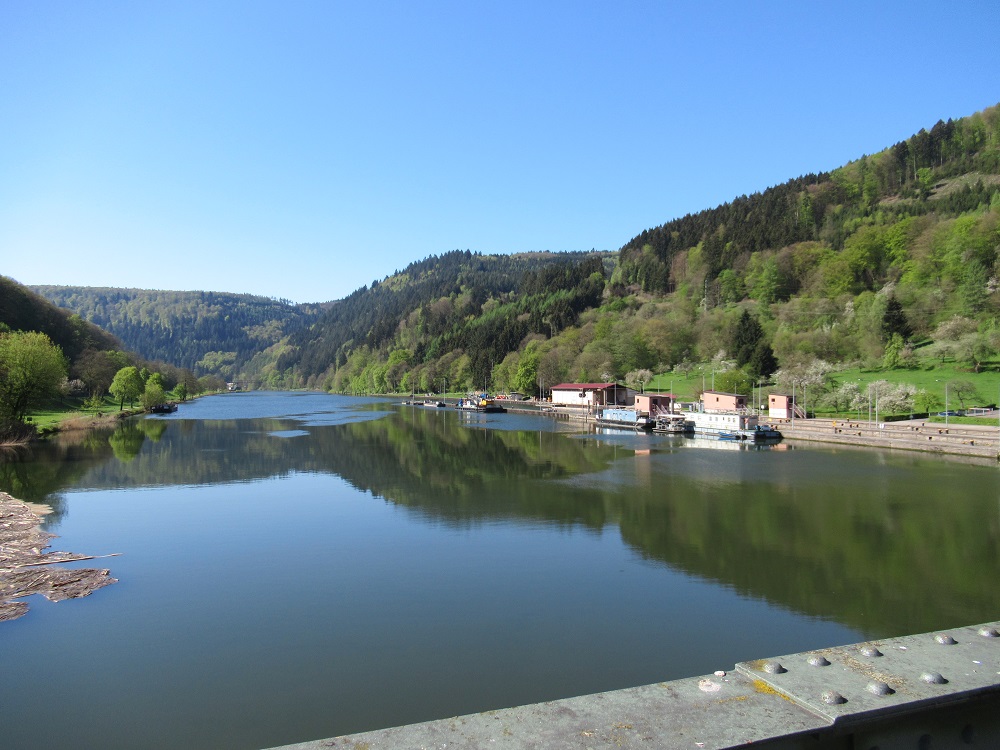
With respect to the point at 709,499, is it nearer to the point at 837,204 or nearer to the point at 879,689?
the point at 879,689

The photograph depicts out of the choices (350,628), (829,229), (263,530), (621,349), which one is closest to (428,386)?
(621,349)

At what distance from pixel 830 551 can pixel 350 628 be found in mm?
13120

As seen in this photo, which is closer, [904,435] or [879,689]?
[879,689]

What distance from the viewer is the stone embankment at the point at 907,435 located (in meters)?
37.7

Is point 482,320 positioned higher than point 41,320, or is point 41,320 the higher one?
point 482,320

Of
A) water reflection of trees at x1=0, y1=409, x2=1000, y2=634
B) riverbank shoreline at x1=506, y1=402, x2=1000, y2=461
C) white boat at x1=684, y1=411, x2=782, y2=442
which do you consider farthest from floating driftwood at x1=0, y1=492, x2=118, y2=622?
white boat at x1=684, y1=411, x2=782, y2=442

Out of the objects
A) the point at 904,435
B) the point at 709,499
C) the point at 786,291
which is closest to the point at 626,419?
the point at 904,435

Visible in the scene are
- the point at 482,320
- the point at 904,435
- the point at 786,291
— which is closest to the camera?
the point at 904,435

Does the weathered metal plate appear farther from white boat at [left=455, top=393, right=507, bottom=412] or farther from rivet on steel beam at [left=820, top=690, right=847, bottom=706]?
white boat at [left=455, top=393, right=507, bottom=412]

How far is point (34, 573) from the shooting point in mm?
16156

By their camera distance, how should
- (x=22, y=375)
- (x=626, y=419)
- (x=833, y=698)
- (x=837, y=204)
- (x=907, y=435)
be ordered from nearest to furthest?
(x=833, y=698) → (x=907, y=435) → (x=22, y=375) → (x=626, y=419) → (x=837, y=204)

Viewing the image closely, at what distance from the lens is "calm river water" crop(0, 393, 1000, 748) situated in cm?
Answer: 1027

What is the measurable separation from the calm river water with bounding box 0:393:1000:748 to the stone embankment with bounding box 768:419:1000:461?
530 centimetres

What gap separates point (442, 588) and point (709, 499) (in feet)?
47.0
